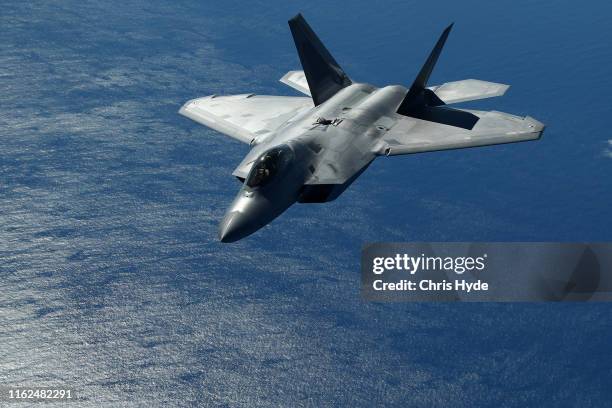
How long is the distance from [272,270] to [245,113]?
88220 mm

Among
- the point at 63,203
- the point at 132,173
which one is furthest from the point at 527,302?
the point at 63,203

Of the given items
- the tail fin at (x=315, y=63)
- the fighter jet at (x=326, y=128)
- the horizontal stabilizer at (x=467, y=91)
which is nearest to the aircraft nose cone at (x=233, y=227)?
the fighter jet at (x=326, y=128)

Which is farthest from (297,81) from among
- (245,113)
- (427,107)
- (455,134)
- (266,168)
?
(266,168)

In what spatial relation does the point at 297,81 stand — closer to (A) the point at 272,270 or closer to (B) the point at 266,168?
(B) the point at 266,168

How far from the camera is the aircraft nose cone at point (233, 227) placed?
41.8 metres

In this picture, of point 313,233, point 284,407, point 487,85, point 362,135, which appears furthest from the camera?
point 313,233

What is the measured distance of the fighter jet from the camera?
44969 millimetres

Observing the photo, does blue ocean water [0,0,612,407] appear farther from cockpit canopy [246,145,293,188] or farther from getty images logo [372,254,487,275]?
cockpit canopy [246,145,293,188]

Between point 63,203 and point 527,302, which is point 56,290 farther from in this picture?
point 527,302

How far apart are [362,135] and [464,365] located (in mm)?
92468

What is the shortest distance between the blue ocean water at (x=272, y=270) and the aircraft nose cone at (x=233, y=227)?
9313cm

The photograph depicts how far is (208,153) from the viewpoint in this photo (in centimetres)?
17562

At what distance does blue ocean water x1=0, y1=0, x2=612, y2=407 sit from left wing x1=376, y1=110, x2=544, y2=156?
279 ft

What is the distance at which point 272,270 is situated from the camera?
145500 millimetres
